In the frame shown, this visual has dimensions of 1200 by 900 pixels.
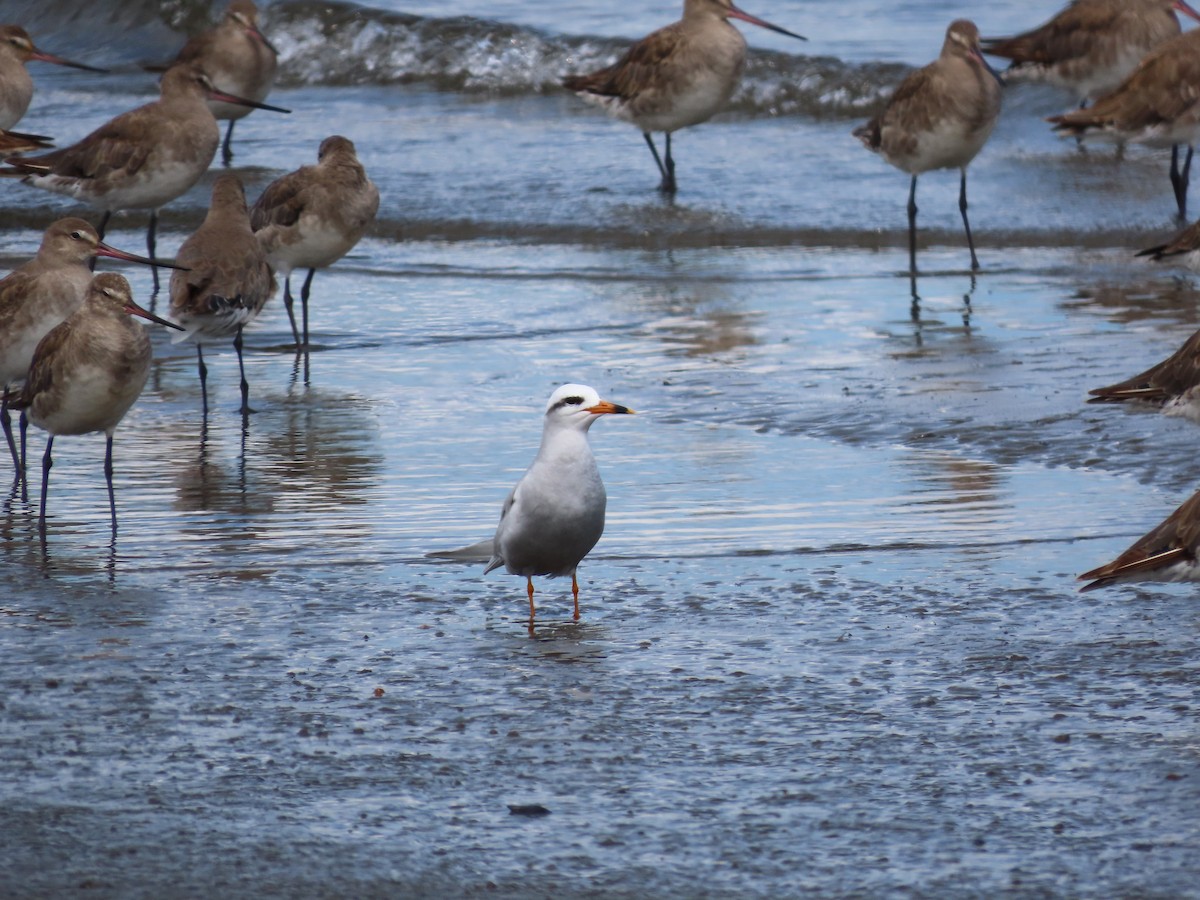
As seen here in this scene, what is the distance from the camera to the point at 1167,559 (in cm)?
515

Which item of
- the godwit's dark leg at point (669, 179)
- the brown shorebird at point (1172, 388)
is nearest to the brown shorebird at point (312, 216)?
the brown shorebird at point (1172, 388)

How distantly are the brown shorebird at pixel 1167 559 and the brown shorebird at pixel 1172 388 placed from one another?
1947 millimetres

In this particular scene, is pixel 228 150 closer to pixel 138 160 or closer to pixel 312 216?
pixel 138 160

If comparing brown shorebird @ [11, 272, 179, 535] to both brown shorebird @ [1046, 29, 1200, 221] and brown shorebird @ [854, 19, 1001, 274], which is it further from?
brown shorebird @ [1046, 29, 1200, 221]

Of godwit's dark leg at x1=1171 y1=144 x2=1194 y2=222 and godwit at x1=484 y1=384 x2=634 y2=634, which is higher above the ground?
godwit's dark leg at x1=1171 y1=144 x2=1194 y2=222

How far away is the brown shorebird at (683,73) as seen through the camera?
1714 centimetres

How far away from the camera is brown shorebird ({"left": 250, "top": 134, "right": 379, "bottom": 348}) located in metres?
10.8

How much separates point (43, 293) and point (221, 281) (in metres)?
1.00

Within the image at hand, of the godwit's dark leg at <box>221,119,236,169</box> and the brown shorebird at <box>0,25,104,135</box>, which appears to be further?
the godwit's dark leg at <box>221,119,236,169</box>

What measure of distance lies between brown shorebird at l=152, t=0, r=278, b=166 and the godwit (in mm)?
12905

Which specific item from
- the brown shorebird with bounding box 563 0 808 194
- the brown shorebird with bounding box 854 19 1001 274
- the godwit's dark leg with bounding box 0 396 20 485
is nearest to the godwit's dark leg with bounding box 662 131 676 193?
the brown shorebird with bounding box 563 0 808 194

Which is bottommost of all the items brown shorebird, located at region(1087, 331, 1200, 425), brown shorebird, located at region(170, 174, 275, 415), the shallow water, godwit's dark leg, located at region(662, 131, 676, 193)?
the shallow water

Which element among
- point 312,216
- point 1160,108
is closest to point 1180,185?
point 1160,108

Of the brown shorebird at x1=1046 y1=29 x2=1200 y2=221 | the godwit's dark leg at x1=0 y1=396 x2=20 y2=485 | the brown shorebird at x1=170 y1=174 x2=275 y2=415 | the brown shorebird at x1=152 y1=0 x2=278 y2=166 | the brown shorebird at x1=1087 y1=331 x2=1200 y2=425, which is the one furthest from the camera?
the brown shorebird at x1=152 y1=0 x2=278 y2=166
